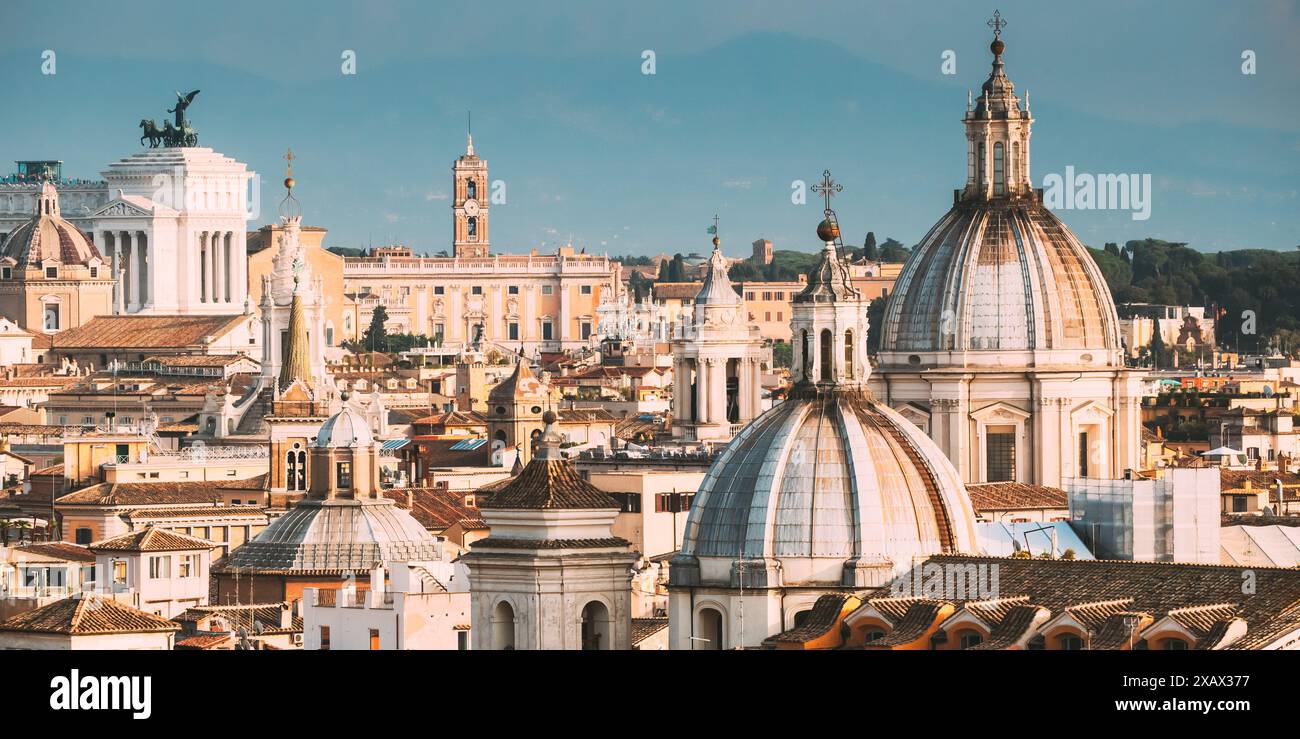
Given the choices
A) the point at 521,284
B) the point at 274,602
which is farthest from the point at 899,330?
the point at 521,284

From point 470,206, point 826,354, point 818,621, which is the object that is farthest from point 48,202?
point 818,621

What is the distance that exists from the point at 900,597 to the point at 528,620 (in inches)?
126

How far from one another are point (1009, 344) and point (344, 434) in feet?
27.3

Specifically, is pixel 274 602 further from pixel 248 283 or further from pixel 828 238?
pixel 248 283

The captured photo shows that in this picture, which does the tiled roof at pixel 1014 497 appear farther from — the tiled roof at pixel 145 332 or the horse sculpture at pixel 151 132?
the horse sculpture at pixel 151 132

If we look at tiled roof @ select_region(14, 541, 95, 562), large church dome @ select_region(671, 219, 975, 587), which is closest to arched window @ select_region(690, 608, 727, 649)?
large church dome @ select_region(671, 219, 975, 587)

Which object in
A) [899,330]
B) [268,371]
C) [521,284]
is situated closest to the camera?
[899,330]

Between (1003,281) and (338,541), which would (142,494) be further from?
(1003,281)

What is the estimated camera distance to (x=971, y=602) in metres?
37.2

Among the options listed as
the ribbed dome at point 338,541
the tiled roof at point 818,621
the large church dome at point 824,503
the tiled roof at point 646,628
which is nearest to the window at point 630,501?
the ribbed dome at point 338,541

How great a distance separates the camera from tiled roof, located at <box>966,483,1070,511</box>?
2118 inches

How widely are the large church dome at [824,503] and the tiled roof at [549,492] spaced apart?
0.97 meters

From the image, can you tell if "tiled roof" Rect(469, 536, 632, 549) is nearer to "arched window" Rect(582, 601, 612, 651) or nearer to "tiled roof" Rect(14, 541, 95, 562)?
"arched window" Rect(582, 601, 612, 651)

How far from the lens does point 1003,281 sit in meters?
59.0
